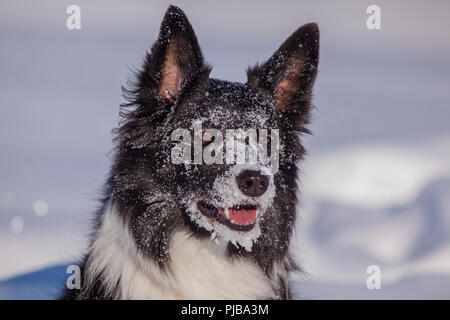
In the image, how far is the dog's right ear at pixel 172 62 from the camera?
4.68 meters

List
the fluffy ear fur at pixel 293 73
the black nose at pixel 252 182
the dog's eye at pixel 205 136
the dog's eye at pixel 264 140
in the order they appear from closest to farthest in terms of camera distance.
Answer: the black nose at pixel 252 182 < the dog's eye at pixel 205 136 < the dog's eye at pixel 264 140 < the fluffy ear fur at pixel 293 73

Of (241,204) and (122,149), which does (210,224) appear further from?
(122,149)

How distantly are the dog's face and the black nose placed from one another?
11mm

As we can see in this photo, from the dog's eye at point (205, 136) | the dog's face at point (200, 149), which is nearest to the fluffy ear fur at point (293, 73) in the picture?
the dog's face at point (200, 149)

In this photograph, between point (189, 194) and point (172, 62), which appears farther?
point (172, 62)

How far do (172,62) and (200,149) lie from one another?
73cm

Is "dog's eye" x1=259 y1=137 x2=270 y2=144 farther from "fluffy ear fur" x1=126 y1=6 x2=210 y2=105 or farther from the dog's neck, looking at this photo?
the dog's neck

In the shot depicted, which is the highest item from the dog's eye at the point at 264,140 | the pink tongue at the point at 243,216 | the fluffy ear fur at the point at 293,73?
the fluffy ear fur at the point at 293,73

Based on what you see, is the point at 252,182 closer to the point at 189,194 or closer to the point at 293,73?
the point at 189,194

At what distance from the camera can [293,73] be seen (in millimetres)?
5230

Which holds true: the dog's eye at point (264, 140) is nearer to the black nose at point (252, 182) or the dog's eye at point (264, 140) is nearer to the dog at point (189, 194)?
the dog at point (189, 194)

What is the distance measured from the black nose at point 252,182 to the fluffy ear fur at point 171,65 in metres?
0.94

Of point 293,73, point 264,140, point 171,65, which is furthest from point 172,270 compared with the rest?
point 293,73
